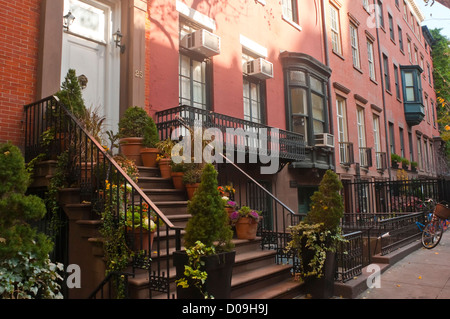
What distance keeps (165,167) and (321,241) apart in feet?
9.63

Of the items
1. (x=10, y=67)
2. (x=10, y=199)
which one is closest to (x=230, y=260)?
(x=10, y=199)

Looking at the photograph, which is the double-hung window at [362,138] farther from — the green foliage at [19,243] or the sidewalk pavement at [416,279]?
the green foliage at [19,243]

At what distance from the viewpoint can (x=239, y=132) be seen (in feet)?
28.6

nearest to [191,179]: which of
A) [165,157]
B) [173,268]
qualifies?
[165,157]

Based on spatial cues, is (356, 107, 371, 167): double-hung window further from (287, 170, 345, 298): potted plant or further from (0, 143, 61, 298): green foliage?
(0, 143, 61, 298): green foliage

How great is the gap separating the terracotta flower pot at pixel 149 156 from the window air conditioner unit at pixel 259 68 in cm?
460

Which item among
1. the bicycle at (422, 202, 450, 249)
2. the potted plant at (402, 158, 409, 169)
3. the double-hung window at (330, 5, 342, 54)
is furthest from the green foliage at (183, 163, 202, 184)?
the potted plant at (402, 158, 409, 169)

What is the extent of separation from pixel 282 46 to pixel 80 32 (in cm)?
660

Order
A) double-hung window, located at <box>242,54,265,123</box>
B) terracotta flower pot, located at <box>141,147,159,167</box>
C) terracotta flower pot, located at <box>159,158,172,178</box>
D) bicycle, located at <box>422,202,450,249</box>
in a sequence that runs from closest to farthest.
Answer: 1. terracotta flower pot, located at <box>159,158,172,178</box>
2. terracotta flower pot, located at <box>141,147,159,167</box>
3. bicycle, located at <box>422,202,450,249</box>
4. double-hung window, located at <box>242,54,265,123</box>

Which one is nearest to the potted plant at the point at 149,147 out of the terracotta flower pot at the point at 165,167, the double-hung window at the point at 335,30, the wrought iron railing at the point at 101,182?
the terracotta flower pot at the point at 165,167

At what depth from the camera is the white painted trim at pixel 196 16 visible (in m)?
8.62

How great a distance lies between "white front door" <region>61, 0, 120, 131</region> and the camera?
699 cm

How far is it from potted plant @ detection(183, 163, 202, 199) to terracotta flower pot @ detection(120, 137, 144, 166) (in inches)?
40.4

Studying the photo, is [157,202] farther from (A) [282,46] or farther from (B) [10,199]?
(A) [282,46]
